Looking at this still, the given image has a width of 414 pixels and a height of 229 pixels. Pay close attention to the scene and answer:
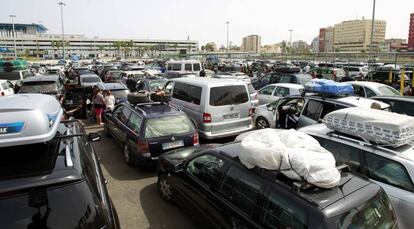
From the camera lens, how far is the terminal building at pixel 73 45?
12219cm

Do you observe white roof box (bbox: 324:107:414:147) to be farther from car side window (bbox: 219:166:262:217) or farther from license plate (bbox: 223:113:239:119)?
license plate (bbox: 223:113:239:119)

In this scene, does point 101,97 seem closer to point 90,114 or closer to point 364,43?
point 90,114

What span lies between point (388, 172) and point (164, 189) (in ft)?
11.8

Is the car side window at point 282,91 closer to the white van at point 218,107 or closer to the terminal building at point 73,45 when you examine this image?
the white van at point 218,107

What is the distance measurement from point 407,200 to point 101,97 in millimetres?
9696

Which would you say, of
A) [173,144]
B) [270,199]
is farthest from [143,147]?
[270,199]

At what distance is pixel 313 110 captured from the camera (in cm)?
755

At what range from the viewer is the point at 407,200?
3639 mm

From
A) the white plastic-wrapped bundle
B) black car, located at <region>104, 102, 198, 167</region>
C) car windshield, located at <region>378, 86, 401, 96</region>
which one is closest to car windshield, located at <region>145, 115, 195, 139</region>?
black car, located at <region>104, 102, 198, 167</region>

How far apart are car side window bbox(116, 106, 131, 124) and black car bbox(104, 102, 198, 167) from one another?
0.25 ft

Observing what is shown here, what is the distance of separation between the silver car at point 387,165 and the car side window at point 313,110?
2822 mm

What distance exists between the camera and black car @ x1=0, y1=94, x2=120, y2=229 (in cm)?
257

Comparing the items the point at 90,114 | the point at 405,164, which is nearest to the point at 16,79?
the point at 90,114

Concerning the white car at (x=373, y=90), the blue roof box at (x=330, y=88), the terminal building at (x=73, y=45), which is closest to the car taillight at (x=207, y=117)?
the blue roof box at (x=330, y=88)
